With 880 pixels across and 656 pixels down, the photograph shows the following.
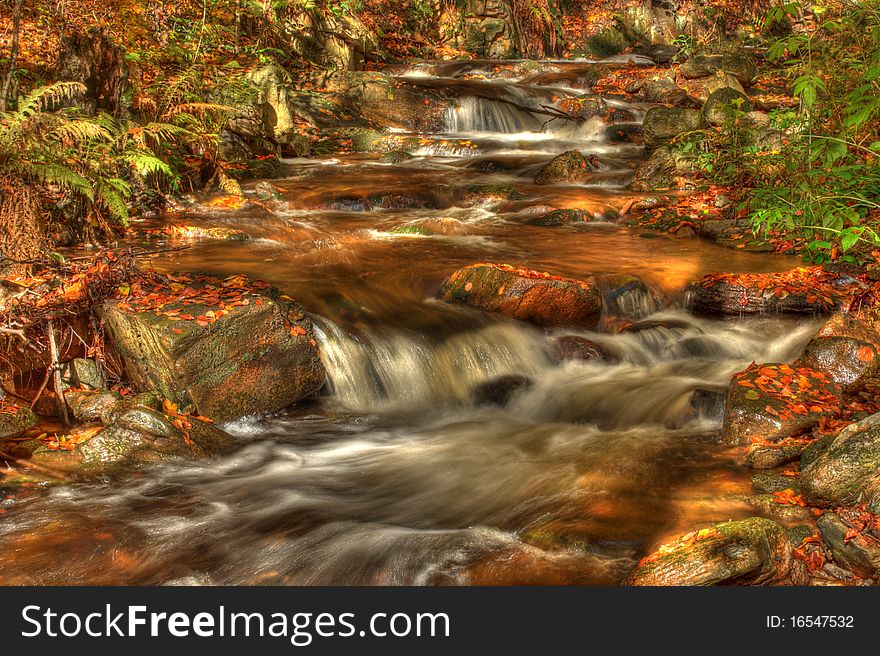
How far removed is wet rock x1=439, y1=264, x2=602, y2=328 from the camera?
705 centimetres

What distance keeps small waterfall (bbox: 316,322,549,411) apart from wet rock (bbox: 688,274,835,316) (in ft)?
6.59

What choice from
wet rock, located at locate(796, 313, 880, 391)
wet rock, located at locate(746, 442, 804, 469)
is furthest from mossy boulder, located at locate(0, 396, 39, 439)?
wet rock, located at locate(796, 313, 880, 391)

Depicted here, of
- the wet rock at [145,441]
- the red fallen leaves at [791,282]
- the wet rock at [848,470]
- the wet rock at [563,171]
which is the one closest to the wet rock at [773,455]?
the wet rock at [848,470]

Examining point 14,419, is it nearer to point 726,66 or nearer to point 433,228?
point 433,228

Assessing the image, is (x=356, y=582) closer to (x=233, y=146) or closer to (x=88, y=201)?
(x=88, y=201)

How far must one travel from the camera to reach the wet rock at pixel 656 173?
12242 millimetres

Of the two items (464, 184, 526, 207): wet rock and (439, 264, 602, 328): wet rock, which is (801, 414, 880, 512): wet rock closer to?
(439, 264, 602, 328): wet rock

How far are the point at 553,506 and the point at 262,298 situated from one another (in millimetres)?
3024

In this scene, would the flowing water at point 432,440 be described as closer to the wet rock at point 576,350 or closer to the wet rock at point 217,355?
the wet rock at point 576,350

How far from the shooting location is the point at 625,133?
50.6 ft

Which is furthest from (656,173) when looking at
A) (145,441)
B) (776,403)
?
(145,441)

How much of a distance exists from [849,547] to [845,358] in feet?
9.01

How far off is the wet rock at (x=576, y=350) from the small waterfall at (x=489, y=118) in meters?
10.6

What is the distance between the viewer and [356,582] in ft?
12.7
